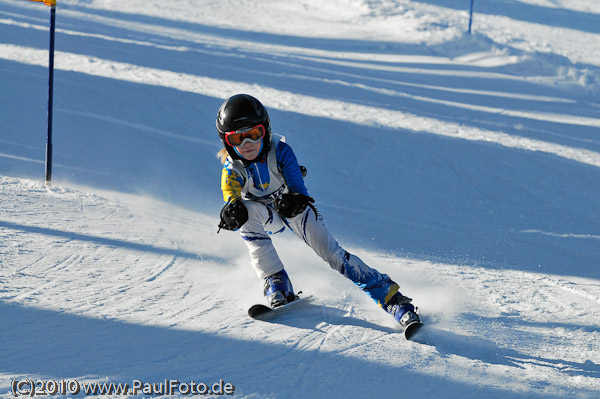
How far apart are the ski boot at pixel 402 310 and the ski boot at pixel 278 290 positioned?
61cm

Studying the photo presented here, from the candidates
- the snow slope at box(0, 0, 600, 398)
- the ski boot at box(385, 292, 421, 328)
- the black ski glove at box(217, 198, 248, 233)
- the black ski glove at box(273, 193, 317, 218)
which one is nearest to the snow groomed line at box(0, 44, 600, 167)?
the snow slope at box(0, 0, 600, 398)

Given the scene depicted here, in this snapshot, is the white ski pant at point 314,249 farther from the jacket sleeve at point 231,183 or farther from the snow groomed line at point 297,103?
the snow groomed line at point 297,103

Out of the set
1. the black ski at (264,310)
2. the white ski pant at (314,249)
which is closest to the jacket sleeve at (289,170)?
the white ski pant at (314,249)

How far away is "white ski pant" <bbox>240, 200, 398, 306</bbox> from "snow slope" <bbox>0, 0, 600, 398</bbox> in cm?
24

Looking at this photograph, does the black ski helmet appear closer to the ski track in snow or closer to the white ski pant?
the white ski pant

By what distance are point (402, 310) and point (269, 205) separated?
1082 mm

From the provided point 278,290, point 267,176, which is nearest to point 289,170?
point 267,176

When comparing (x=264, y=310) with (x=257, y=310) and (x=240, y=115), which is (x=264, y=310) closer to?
(x=257, y=310)

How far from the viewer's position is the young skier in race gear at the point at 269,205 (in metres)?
3.88

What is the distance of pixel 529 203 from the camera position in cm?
712

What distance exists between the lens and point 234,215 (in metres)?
3.80

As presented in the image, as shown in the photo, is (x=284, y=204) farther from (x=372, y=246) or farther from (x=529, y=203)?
(x=529, y=203)

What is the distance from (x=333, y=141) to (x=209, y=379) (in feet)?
19.8

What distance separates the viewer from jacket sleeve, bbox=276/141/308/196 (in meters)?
4.07
